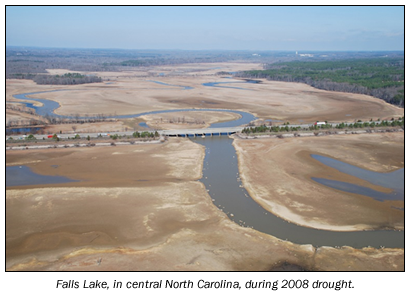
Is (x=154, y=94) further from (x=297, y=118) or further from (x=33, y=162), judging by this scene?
(x=33, y=162)

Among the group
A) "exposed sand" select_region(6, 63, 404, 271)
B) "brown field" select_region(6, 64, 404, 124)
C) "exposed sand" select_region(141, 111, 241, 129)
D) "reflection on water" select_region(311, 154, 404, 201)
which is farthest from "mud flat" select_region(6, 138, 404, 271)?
"brown field" select_region(6, 64, 404, 124)

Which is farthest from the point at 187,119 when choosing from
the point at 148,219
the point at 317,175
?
the point at 148,219

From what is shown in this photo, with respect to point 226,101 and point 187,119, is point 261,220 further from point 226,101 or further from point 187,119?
point 226,101

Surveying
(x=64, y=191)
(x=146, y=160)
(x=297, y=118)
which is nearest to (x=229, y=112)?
(x=297, y=118)

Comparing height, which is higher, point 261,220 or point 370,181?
point 370,181

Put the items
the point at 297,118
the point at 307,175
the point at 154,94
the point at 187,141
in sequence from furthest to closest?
the point at 154,94
the point at 297,118
the point at 187,141
the point at 307,175

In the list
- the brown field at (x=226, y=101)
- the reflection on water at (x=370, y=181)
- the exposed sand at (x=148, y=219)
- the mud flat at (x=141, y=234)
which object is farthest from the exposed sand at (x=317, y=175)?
the brown field at (x=226, y=101)

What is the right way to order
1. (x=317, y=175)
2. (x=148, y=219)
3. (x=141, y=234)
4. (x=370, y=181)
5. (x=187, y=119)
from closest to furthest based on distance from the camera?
(x=141, y=234) → (x=148, y=219) → (x=370, y=181) → (x=317, y=175) → (x=187, y=119)

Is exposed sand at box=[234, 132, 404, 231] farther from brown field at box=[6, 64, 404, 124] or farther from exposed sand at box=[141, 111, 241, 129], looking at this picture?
brown field at box=[6, 64, 404, 124]
